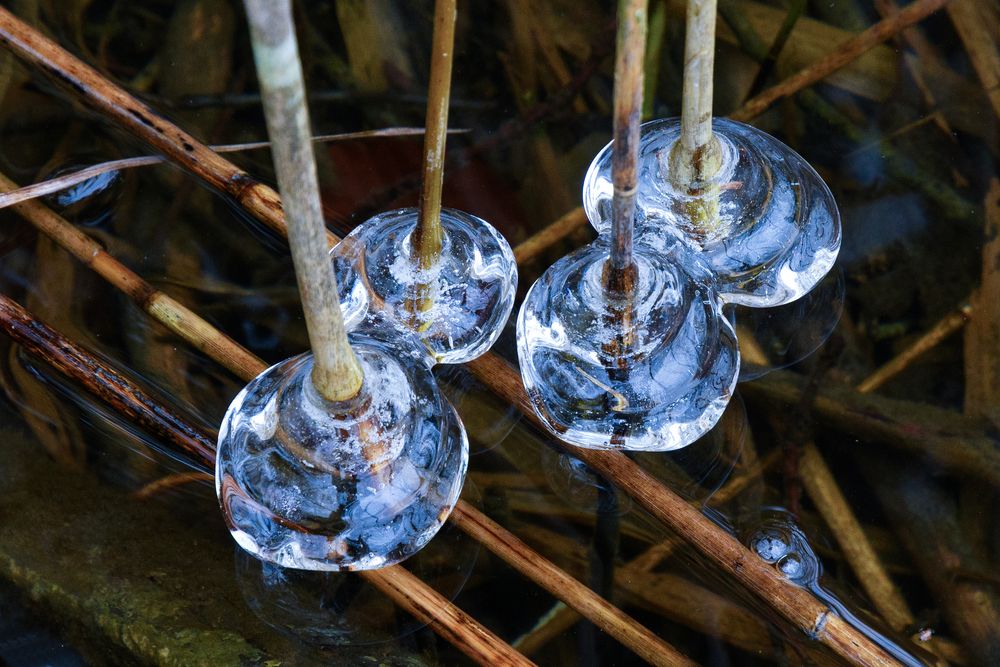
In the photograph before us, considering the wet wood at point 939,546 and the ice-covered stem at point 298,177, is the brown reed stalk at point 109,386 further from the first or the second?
the wet wood at point 939,546

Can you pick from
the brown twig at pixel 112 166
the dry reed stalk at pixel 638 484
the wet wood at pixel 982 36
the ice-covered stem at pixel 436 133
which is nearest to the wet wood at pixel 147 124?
the dry reed stalk at pixel 638 484

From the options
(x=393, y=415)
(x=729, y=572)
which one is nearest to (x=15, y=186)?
(x=393, y=415)

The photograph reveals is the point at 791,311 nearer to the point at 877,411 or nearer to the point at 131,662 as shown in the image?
the point at 877,411

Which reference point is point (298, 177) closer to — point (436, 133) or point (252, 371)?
point (436, 133)

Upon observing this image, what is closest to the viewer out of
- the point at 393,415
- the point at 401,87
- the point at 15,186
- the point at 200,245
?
the point at 393,415

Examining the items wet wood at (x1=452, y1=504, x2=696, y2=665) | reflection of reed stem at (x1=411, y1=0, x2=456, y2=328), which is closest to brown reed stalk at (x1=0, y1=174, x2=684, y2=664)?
wet wood at (x1=452, y1=504, x2=696, y2=665)

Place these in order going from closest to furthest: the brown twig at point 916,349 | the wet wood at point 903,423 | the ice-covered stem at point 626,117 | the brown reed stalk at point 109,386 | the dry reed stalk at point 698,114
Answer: the ice-covered stem at point 626,117, the dry reed stalk at point 698,114, the brown reed stalk at point 109,386, the wet wood at point 903,423, the brown twig at point 916,349
